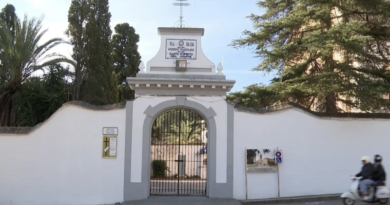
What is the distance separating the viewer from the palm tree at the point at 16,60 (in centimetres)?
1692

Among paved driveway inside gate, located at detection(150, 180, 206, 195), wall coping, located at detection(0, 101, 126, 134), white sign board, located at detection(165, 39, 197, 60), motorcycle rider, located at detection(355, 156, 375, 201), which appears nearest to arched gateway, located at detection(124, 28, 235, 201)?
white sign board, located at detection(165, 39, 197, 60)

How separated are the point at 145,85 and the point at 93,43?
12.4 m

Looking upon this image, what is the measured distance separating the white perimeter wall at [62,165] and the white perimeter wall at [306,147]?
4098 millimetres

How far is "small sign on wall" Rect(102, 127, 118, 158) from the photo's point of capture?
39.9 ft

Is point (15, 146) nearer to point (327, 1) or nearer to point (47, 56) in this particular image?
point (47, 56)

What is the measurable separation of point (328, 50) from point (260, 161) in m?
4.30

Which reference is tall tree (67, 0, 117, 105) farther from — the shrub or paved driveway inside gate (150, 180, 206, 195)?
paved driveway inside gate (150, 180, 206, 195)

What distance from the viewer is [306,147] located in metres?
12.6

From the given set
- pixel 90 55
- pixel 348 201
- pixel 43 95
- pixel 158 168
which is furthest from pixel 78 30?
pixel 348 201

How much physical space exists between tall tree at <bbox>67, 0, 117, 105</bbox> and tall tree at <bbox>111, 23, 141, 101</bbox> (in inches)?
239

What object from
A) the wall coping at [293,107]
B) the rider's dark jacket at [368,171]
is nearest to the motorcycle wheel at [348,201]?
the rider's dark jacket at [368,171]

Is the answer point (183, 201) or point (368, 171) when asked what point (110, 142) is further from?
point (368, 171)

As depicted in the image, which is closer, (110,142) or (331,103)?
(110,142)

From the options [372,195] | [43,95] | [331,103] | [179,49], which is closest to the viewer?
[372,195]
